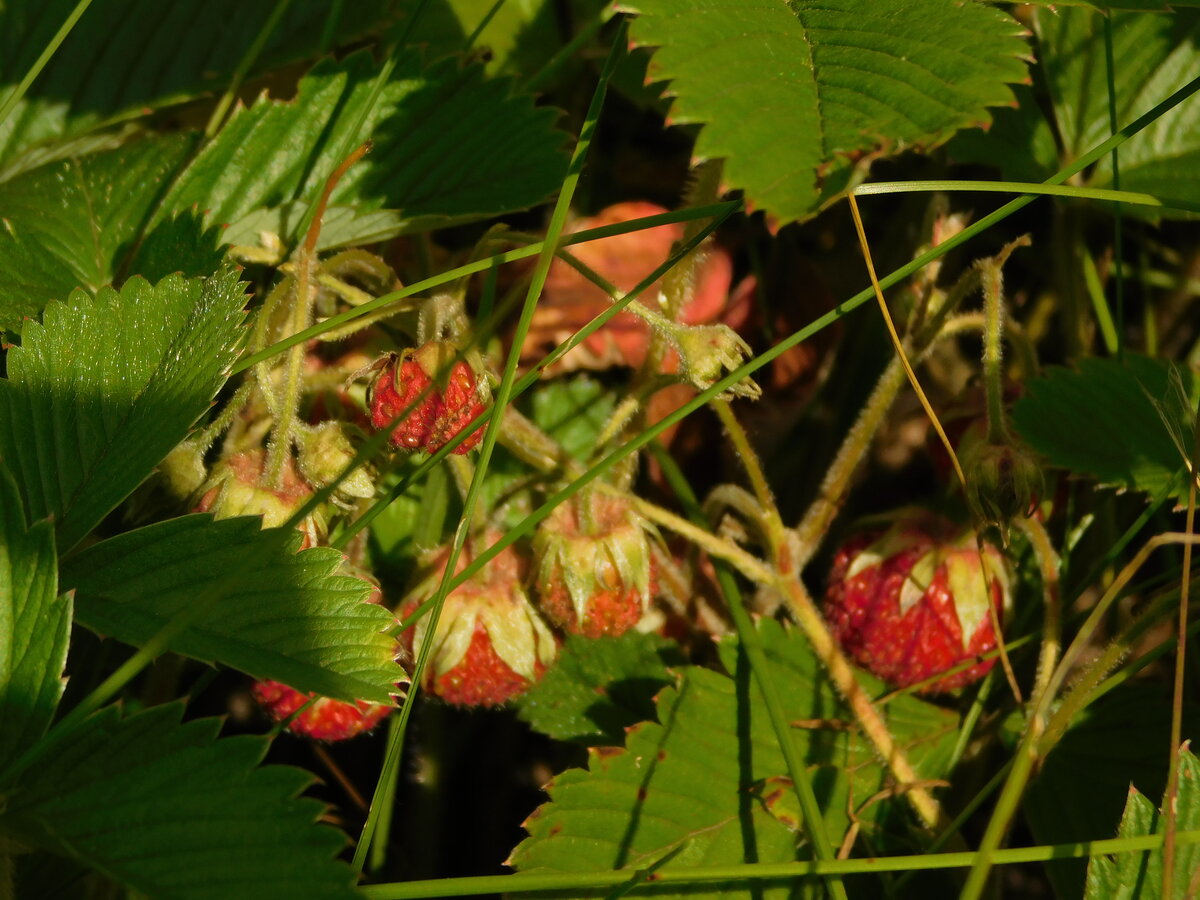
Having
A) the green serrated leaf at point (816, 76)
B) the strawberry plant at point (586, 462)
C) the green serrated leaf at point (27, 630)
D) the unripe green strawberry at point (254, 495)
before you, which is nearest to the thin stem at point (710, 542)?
the strawberry plant at point (586, 462)

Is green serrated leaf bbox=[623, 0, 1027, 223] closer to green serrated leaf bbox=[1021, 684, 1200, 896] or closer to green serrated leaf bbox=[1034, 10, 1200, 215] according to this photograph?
green serrated leaf bbox=[1034, 10, 1200, 215]

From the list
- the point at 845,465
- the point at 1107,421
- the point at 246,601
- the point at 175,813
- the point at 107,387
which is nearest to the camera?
the point at 175,813

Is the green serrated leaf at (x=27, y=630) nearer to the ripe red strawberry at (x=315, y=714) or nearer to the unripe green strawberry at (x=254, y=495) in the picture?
the unripe green strawberry at (x=254, y=495)

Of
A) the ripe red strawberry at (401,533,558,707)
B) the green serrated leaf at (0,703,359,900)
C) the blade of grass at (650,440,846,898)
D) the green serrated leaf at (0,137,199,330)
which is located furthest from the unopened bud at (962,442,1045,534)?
the green serrated leaf at (0,137,199,330)

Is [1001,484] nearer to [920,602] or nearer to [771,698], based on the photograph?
[920,602]

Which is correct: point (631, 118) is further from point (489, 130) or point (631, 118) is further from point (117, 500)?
point (117, 500)

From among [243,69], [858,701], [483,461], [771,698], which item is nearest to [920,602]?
[858,701]

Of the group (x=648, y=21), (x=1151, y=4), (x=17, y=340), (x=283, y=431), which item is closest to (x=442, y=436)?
(x=283, y=431)
